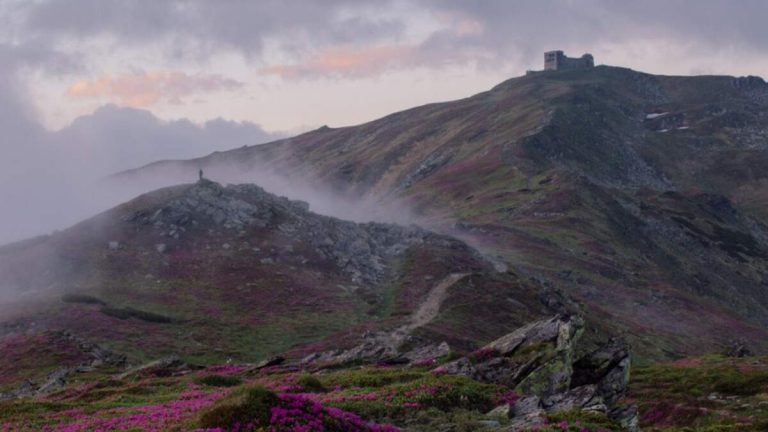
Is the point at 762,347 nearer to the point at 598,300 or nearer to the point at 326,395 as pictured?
the point at 598,300

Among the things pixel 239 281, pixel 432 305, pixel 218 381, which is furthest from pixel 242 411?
pixel 239 281

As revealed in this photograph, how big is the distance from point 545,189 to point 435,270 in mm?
70083

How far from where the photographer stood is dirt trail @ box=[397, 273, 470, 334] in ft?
234

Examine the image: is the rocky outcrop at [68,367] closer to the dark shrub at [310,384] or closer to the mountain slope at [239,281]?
the mountain slope at [239,281]

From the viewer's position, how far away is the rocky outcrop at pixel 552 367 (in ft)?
109

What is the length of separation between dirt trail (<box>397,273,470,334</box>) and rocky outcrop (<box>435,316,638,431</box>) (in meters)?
26.9

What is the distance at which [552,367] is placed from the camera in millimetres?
36188

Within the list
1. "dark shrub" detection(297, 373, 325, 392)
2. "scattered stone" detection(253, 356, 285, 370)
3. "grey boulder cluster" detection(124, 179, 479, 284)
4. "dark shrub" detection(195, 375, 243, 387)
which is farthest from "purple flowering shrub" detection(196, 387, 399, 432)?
"grey boulder cluster" detection(124, 179, 479, 284)

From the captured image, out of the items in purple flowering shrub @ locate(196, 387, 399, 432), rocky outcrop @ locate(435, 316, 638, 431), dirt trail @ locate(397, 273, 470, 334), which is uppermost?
purple flowering shrub @ locate(196, 387, 399, 432)

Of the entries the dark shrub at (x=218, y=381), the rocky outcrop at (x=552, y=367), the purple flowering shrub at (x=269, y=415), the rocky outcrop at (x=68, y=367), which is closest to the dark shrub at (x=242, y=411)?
the purple flowering shrub at (x=269, y=415)

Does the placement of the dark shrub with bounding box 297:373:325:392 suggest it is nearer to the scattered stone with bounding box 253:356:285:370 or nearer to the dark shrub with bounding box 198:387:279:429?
the dark shrub with bounding box 198:387:279:429

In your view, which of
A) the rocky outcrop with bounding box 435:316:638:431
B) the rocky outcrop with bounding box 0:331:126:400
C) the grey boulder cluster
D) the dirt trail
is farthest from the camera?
the grey boulder cluster

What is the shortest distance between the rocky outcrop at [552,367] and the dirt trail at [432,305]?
88.1 feet

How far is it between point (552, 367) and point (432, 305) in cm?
4324
